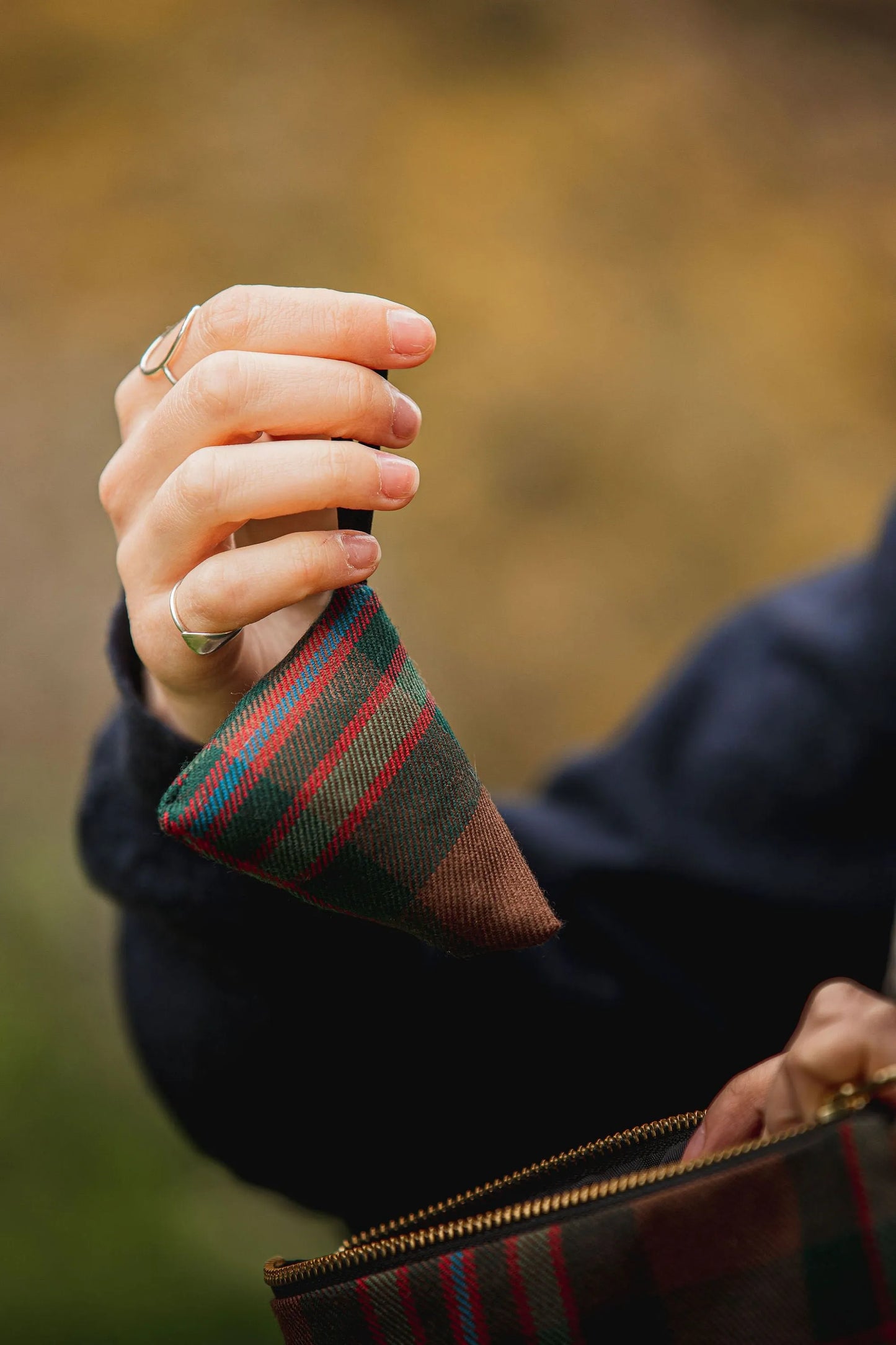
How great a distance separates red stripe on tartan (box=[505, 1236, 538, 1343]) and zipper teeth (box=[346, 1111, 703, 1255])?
0.06m

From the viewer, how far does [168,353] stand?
1.24ft

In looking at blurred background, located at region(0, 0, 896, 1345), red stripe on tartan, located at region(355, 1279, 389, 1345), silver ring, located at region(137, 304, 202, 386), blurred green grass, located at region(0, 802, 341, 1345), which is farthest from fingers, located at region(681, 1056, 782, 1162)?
blurred background, located at region(0, 0, 896, 1345)

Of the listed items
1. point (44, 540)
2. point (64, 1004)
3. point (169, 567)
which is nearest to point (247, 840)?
point (169, 567)

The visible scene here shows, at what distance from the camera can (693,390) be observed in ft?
5.44

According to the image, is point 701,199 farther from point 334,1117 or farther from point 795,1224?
point 795,1224

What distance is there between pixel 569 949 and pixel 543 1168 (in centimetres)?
27

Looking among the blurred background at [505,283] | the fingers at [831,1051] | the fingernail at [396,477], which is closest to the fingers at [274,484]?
the fingernail at [396,477]

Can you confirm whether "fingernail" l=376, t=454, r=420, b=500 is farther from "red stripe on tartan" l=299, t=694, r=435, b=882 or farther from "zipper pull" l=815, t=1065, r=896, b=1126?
"zipper pull" l=815, t=1065, r=896, b=1126

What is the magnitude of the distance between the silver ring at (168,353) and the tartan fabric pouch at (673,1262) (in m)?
0.32

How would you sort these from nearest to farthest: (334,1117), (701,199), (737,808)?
(334,1117), (737,808), (701,199)

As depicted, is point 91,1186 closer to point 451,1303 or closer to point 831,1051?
point 451,1303

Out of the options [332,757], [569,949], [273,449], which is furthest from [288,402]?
[569,949]

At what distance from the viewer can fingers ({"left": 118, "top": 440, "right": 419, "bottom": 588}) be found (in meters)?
0.32

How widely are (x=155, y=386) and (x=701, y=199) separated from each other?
161cm
